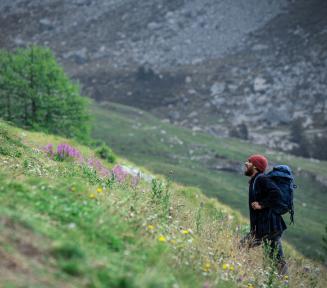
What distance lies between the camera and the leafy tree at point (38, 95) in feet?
137

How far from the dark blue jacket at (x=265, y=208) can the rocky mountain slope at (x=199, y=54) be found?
110 metres

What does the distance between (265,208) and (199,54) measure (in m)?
133

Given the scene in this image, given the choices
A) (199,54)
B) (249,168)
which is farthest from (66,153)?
(199,54)

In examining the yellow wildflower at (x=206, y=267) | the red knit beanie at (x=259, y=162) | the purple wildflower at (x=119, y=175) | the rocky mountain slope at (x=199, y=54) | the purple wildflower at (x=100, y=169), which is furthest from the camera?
the rocky mountain slope at (x=199, y=54)

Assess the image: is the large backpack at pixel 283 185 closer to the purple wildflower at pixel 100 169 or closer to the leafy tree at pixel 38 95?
the purple wildflower at pixel 100 169

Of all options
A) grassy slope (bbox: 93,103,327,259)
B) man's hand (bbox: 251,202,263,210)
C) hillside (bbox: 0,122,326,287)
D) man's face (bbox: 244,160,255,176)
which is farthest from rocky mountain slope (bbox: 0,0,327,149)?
hillside (bbox: 0,122,326,287)

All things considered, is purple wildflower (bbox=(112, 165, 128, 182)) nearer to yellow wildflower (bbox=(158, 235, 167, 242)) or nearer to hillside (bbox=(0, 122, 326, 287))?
hillside (bbox=(0, 122, 326, 287))

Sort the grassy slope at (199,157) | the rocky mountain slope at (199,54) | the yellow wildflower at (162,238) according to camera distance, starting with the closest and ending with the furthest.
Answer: the yellow wildflower at (162,238)
the grassy slope at (199,157)
the rocky mountain slope at (199,54)

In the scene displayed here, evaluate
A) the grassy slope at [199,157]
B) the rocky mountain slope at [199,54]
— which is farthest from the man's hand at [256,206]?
the rocky mountain slope at [199,54]

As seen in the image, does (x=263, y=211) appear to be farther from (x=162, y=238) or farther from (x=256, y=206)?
(x=162, y=238)

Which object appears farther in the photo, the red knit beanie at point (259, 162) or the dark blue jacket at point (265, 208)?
the red knit beanie at point (259, 162)

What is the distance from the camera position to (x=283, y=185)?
11195 millimetres

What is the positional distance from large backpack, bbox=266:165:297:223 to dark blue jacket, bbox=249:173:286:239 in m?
0.16

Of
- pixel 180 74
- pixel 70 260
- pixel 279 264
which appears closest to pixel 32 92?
pixel 279 264
